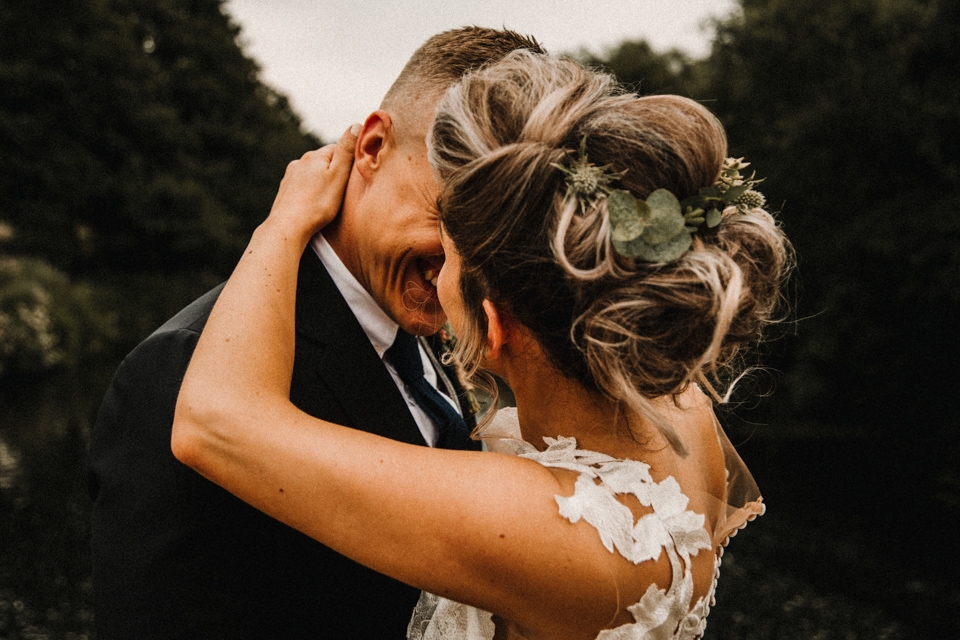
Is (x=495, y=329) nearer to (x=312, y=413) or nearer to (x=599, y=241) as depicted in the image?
(x=599, y=241)

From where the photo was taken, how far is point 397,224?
2162 mm

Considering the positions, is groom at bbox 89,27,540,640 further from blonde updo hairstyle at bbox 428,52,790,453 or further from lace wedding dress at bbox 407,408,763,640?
blonde updo hairstyle at bbox 428,52,790,453

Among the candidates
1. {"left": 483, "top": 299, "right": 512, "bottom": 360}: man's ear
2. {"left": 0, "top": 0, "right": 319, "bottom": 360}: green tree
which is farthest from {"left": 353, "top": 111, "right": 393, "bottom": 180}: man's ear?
{"left": 0, "top": 0, "right": 319, "bottom": 360}: green tree

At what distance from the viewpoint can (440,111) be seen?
1812mm

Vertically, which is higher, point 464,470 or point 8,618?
point 464,470

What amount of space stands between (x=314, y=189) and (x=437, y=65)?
53 cm

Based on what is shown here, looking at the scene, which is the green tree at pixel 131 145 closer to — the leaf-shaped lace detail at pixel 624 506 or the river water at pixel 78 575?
the river water at pixel 78 575

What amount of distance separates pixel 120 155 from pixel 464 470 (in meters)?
30.1

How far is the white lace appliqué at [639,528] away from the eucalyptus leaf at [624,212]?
551 mm

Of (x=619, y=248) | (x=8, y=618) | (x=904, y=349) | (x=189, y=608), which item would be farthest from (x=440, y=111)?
(x=904, y=349)

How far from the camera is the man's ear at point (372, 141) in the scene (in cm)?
220

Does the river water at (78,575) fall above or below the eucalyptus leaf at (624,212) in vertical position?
below

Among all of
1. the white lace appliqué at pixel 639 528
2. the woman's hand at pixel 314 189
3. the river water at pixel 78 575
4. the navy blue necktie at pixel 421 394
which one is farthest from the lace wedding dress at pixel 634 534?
the river water at pixel 78 575

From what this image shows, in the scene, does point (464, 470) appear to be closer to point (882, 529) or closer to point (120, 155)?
point (882, 529)
